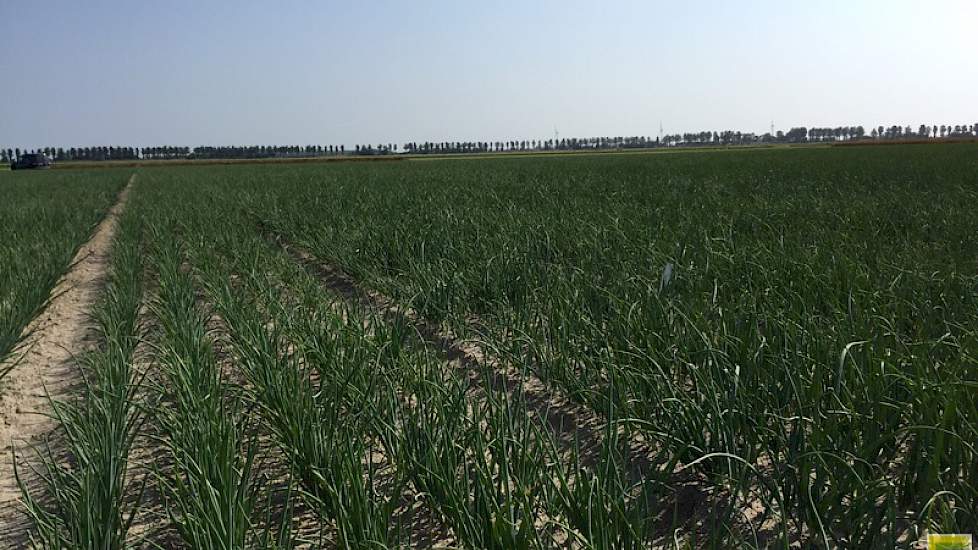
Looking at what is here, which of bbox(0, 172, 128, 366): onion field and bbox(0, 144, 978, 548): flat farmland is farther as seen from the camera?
bbox(0, 172, 128, 366): onion field

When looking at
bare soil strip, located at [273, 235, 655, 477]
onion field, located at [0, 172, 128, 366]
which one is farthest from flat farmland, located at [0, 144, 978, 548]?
onion field, located at [0, 172, 128, 366]

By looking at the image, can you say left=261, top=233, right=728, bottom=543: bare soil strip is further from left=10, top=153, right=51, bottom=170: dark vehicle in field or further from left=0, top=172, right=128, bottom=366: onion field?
left=10, top=153, right=51, bottom=170: dark vehicle in field

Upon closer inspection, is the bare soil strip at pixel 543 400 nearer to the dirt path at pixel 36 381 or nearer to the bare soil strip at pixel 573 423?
the bare soil strip at pixel 573 423

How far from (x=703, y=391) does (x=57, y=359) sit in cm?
377

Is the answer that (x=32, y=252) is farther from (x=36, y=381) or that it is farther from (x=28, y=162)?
(x=28, y=162)

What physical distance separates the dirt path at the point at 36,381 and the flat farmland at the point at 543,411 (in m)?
0.07

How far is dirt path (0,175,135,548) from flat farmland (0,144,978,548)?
7 cm

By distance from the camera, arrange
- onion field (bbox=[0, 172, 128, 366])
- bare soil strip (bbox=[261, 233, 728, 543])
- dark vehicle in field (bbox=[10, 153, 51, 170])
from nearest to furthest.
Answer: bare soil strip (bbox=[261, 233, 728, 543]) < onion field (bbox=[0, 172, 128, 366]) < dark vehicle in field (bbox=[10, 153, 51, 170])

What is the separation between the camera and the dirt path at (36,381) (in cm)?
229

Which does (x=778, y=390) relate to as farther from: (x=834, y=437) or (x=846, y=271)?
(x=846, y=271)

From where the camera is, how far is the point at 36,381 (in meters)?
3.59

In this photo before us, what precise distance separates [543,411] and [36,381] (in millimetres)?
2825

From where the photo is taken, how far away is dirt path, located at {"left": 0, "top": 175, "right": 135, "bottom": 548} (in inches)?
90.1

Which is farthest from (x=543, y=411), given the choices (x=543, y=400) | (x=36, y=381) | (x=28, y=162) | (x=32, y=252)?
(x=28, y=162)
